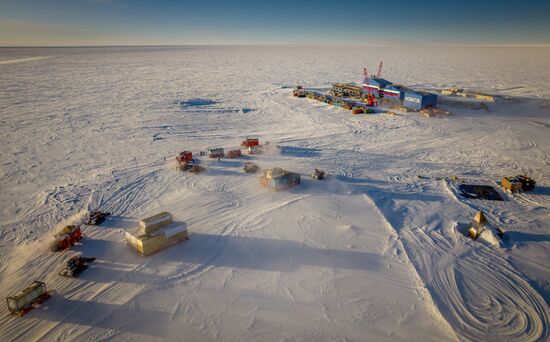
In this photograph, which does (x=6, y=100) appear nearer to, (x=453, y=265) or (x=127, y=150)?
(x=127, y=150)

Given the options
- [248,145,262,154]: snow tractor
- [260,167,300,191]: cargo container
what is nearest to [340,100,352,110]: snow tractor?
[248,145,262,154]: snow tractor

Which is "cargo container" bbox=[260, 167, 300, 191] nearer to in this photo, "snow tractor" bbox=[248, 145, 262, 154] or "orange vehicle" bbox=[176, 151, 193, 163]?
"snow tractor" bbox=[248, 145, 262, 154]

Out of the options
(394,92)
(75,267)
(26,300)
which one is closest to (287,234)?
(75,267)

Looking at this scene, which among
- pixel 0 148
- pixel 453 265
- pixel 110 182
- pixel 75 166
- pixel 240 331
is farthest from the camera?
pixel 0 148

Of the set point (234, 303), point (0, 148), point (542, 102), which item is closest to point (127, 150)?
point (0, 148)

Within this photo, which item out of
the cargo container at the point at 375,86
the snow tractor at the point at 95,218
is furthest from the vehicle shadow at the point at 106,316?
the cargo container at the point at 375,86

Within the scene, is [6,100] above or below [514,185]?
above

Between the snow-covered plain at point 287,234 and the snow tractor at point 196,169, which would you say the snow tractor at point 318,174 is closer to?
the snow-covered plain at point 287,234

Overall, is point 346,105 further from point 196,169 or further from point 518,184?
point 196,169
